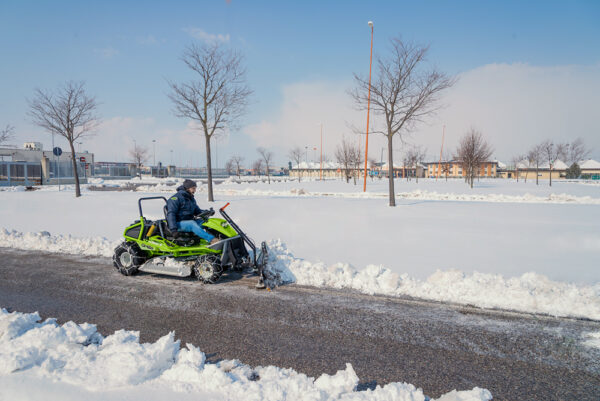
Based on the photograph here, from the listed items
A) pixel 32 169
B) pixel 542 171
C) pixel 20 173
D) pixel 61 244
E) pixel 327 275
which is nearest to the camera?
pixel 327 275

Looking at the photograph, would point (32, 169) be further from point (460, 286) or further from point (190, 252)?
point (460, 286)

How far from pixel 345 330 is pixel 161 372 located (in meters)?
2.17

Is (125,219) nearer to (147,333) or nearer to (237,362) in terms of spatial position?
(147,333)

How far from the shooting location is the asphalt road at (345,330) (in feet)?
11.1

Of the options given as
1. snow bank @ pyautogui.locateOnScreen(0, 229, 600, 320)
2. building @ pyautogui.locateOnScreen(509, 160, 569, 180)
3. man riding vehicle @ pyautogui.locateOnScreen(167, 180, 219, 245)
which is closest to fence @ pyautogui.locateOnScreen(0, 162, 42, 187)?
man riding vehicle @ pyautogui.locateOnScreen(167, 180, 219, 245)

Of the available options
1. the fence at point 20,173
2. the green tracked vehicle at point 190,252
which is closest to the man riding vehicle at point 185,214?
the green tracked vehicle at point 190,252

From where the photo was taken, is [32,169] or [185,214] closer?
[185,214]

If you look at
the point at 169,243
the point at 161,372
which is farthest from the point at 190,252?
the point at 161,372

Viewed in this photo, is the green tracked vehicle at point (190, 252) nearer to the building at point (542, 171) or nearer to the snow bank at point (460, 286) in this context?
the snow bank at point (460, 286)

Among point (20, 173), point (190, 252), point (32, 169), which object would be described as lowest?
point (190, 252)

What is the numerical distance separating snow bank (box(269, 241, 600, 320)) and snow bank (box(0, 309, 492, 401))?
2681mm

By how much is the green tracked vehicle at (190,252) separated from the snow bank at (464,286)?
0.67 metres

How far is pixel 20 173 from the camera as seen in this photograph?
36312mm

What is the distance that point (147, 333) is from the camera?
168 inches
